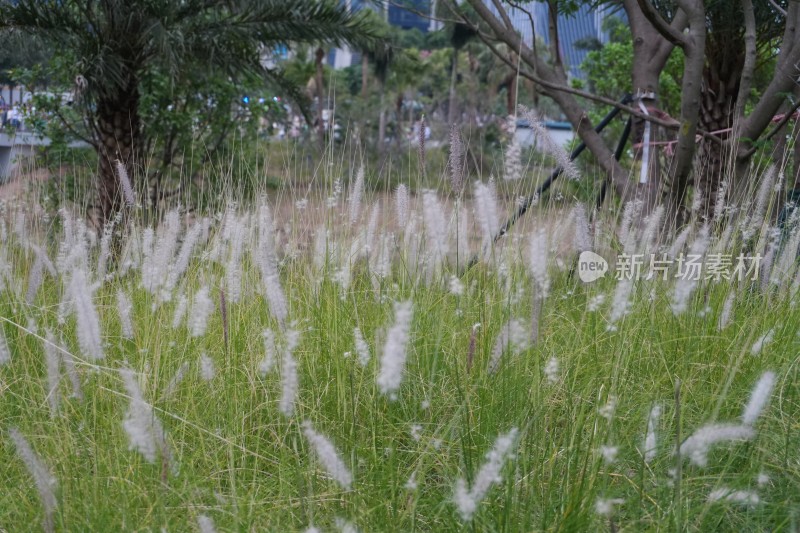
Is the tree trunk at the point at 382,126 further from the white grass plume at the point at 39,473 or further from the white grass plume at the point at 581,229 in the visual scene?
the white grass plume at the point at 39,473

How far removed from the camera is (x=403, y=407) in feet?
7.18

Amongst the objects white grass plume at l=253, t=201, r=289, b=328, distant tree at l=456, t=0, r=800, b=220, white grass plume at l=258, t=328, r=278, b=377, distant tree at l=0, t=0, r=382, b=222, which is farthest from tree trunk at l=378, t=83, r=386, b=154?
white grass plume at l=258, t=328, r=278, b=377

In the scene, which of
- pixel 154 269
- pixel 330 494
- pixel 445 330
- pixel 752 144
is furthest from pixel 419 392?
pixel 752 144

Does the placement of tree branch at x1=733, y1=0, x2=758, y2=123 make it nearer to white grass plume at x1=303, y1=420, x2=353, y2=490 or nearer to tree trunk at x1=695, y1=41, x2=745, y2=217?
tree trunk at x1=695, y1=41, x2=745, y2=217

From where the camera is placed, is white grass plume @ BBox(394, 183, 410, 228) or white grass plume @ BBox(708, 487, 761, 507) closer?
white grass plume @ BBox(708, 487, 761, 507)

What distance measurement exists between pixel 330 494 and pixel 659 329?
1265 millimetres

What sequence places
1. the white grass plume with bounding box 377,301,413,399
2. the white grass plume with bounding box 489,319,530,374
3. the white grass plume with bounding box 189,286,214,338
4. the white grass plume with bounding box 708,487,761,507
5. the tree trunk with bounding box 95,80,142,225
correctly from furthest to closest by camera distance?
the tree trunk with bounding box 95,80,142,225 < the white grass plume with bounding box 189,286,214,338 < the white grass plume with bounding box 489,319,530,374 < the white grass plume with bounding box 708,487,761,507 < the white grass plume with bounding box 377,301,413,399

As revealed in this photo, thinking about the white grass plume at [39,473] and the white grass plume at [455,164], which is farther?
the white grass plume at [455,164]

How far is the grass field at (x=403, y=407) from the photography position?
63.9 inches

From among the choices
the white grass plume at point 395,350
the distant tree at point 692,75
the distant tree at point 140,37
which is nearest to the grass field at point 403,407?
the white grass plume at point 395,350

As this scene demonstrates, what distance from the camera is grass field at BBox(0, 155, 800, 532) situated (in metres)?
1.62

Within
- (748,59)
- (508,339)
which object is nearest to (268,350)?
(508,339)

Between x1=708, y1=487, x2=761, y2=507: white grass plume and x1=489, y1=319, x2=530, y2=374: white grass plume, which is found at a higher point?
x1=489, y1=319, x2=530, y2=374: white grass plume

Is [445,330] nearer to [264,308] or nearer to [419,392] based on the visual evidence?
[419,392]
